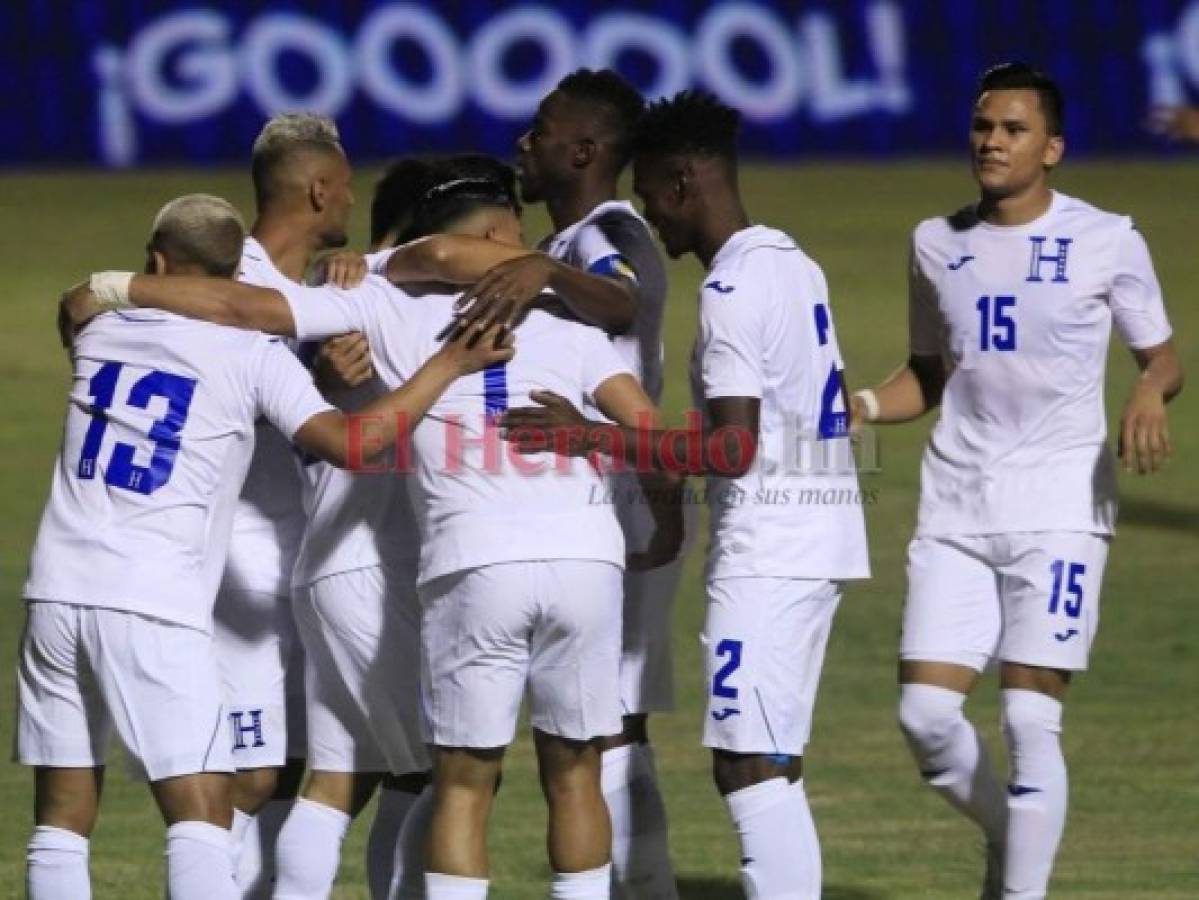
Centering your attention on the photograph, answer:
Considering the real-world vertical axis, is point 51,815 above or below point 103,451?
below

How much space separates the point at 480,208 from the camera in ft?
21.3

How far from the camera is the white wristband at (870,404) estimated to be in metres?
7.39

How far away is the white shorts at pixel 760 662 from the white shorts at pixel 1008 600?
672 millimetres

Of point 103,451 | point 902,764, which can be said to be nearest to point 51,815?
point 103,451

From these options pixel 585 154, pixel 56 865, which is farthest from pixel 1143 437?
pixel 56 865

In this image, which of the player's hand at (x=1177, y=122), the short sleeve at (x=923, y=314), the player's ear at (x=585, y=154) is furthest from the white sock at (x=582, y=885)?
the player's hand at (x=1177, y=122)

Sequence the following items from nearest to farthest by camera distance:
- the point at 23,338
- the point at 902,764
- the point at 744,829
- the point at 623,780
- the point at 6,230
→ the point at 744,829 < the point at 623,780 < the point at 902,764 < the point at 23,338 < the point at 6,230

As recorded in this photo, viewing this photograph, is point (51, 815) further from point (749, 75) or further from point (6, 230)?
point (749, 75)

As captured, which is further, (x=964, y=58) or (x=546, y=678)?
(x=964, y=58)

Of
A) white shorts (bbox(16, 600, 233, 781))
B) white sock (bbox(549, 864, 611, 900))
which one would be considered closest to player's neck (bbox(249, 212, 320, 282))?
white shorts (bbox(16, 600, 233, 781))

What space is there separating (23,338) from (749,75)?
287 inches

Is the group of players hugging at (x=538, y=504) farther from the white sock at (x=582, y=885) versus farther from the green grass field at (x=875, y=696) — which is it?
the green grass field at (x=875, y=696)

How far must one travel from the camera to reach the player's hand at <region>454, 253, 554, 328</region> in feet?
20.0

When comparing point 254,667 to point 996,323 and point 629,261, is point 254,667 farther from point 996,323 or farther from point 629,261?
point 996,323
